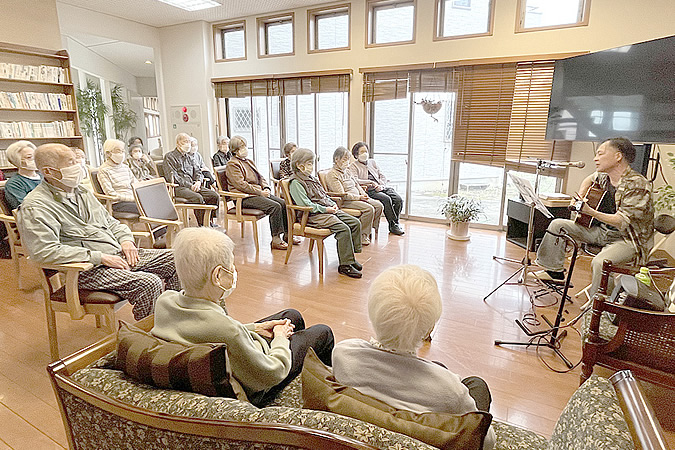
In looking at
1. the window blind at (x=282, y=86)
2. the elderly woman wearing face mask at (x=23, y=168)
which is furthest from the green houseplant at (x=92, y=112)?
A: the elderly woman wearing face mask at (x=23, y=168)

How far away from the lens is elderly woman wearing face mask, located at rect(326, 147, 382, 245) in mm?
4531

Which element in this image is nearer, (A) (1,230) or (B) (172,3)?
(A) (1,230)

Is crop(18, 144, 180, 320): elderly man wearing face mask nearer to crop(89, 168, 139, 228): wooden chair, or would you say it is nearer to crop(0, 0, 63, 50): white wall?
crop(89, 168, 139, 228): wooden chair

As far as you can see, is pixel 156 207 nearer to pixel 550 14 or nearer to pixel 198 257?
pixel 198 257

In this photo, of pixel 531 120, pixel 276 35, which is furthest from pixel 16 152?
pixel 531 120

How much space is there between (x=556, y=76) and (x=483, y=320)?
3.07 metres

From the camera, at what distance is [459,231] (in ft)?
16.2

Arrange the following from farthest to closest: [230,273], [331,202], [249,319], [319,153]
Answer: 1. [319,153]
2. [331,202]
3. [249,319]
4. [230,273]

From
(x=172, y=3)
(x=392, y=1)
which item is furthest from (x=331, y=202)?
(x=172, y=3)

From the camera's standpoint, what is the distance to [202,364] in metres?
1.01

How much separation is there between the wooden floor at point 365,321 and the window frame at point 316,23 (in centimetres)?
320

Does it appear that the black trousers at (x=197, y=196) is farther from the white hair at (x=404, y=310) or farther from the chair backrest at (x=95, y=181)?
the white hair at (x=404, y=310)

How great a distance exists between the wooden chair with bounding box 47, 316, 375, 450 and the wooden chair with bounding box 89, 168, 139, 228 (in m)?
3.25

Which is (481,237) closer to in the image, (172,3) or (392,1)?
(392,1)
